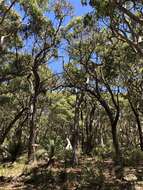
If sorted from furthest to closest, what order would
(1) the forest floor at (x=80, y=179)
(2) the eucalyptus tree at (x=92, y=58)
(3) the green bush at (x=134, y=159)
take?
(2) the eucalyptus tree at (x=92, y=58) → (3) the green bush at (x=134, y=159) → (1) the forest floor at (x=80, y=179)

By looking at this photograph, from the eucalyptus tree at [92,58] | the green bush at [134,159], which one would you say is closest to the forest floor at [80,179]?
the green bush at [134,159]

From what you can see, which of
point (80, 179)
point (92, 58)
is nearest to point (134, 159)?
point (80, 179)

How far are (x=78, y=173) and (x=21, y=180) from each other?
2.41m

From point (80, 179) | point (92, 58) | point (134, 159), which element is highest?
point (92, 58)

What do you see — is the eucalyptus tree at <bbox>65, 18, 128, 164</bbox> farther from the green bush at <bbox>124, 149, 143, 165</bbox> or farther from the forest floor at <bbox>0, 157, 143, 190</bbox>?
the forest floor at <bbox>0, 157, 143, 190</bbox>

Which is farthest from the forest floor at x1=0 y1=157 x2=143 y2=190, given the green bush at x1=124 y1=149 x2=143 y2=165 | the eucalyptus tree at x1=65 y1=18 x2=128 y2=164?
the eucalyptus tree at x1=65 y1=18 x2=128 y2=164

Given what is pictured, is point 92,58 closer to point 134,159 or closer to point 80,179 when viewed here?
point 134,159

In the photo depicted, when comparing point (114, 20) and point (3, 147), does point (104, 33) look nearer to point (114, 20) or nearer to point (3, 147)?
point (114, 20)

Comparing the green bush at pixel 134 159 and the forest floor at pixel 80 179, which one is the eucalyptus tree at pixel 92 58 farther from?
the forest floor at pixel 80 179

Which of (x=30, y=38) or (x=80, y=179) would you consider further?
(x=30, y=38)

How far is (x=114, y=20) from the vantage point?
622 inches

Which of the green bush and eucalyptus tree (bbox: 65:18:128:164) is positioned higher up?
eucalyptus tree (bbox: 65:18:128:164)

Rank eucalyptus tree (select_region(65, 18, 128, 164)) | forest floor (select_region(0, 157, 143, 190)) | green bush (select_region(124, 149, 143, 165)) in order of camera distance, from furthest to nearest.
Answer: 1. eucalyptus tree (select_region(65, 18, 128, 164))
2. green bush (select_region(124, 149, 143, 165))
3. forest floor (select_region(0, 157, 143, 190))

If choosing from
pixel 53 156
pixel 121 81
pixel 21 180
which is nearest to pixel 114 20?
pixel 21 180
